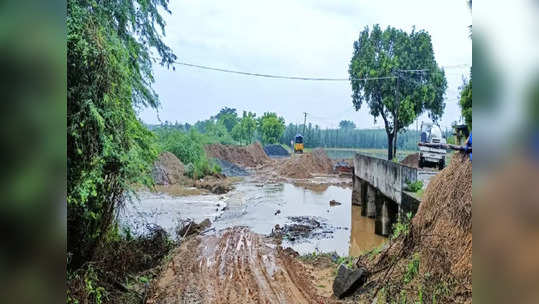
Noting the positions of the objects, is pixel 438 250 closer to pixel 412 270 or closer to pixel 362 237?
pixel 412 270

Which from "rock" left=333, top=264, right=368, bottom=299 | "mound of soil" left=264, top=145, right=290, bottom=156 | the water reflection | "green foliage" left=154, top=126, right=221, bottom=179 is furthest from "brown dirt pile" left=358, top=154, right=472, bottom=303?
"mound of soil" left=264, top=145, right=290, bottom=156

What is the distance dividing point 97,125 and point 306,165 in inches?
Result: 948

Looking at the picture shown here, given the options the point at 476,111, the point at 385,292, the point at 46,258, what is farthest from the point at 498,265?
the point at 385,292

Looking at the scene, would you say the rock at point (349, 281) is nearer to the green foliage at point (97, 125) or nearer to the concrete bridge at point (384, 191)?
the concrete bridge at point (384, 191)

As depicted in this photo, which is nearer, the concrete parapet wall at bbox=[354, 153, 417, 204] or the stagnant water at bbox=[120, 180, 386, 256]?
the concrete parapet wall at bbox=[354, 153, 417, 204]

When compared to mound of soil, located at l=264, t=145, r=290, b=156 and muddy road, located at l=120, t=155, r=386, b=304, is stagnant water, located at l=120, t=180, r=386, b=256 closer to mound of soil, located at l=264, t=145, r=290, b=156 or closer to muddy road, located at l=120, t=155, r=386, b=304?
muddy road, located at l=120, t=155, r=386, b=304

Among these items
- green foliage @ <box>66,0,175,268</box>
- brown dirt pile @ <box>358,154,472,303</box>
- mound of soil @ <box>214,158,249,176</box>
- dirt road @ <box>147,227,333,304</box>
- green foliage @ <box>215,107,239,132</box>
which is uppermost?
green foliage @ <box>215,107,239,132</box>

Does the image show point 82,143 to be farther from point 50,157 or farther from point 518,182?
point 518,182

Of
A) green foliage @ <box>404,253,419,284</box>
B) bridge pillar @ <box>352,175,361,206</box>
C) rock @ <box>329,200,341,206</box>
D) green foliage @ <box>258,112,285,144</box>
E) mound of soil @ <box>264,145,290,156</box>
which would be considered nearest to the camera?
green foliage @ <box>404,253,419,284</box>

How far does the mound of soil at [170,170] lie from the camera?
67.1ft

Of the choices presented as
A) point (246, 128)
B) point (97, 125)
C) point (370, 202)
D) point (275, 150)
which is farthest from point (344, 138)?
point (97, 125)

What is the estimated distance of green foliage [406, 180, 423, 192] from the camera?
931 cm

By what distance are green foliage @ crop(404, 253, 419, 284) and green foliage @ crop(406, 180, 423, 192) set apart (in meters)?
4.27

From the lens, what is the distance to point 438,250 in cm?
487
